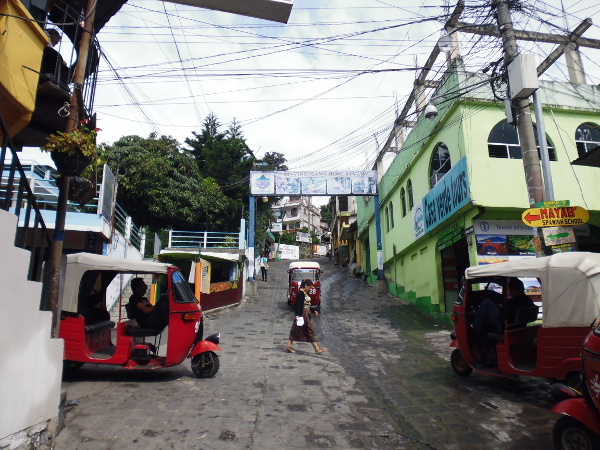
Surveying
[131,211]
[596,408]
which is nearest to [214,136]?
[131,211]

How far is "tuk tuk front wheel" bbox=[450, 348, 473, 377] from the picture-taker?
269 inches

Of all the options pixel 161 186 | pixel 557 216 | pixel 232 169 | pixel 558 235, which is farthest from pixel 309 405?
pixel 232 169

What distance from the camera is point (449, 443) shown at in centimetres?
431

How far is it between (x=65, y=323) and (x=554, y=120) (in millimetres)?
14594

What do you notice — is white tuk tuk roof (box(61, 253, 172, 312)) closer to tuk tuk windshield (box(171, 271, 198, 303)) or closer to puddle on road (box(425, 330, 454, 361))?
tuk tuk windshield (box(171, 271, 198, 303))

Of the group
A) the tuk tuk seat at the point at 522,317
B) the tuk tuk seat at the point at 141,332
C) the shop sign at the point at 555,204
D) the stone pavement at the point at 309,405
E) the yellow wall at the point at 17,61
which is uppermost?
the yellow wall at the point at 17,61

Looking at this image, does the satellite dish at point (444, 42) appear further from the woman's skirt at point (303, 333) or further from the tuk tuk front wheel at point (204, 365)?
the tuk tuk front wheel at point (204, 365)

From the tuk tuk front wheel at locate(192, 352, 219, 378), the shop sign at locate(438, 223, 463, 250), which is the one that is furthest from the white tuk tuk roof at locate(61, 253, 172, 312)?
the shop sign at locate(438, 223, 463, 250)

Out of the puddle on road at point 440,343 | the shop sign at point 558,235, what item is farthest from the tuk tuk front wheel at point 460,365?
the shop sign at point 558,235

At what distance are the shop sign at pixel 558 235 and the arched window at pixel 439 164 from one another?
7343mm

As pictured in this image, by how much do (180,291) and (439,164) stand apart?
11474mm

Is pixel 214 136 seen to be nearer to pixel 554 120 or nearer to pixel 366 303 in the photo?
pixel 366 303

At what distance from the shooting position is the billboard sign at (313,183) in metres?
24.6

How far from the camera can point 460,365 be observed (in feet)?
22.9
